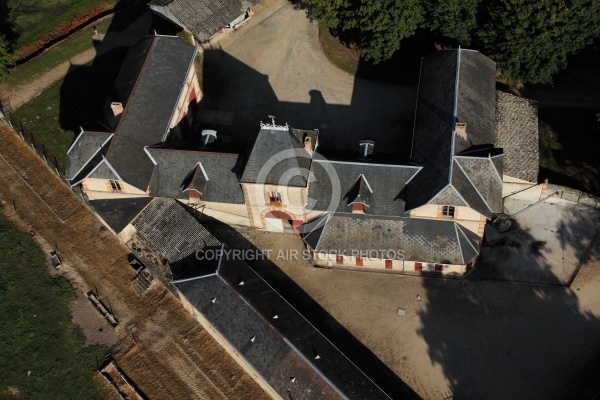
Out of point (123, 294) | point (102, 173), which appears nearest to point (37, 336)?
point (123, 294)

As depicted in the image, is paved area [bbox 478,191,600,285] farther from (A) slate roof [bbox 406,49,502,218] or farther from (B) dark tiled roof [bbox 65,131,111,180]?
(B) dark tiled roof [bbox 65,131,111,180]

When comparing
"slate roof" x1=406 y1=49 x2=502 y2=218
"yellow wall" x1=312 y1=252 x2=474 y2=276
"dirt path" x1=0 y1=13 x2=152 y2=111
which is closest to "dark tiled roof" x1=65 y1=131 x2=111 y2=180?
"dirt path" x1=0 y1=13 x2=152 y2=111

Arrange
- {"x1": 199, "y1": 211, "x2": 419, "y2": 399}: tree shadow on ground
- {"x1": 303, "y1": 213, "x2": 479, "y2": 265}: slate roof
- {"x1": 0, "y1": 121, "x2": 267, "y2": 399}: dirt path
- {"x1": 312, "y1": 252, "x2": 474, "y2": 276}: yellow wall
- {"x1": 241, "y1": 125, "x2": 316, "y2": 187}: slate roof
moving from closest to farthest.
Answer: {"x1": 199, "y1": 211, "x2": 419, "y2": 399}: tree shadow on ground < {"x1": 0, "y1": 121, "x2": 267, "y2": 399}: dirt path < {"x1": 241, "y1": 125, "x2": 316, "y2": 187}: slate roof < {"x1": 303, "y1": 213, "x2": 479, "y2": 265}: slate roof < {"x1": 312, "y1": 252, "x2": 474, "y2": 276}: yellow wall

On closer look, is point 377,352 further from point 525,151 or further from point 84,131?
point 84,131

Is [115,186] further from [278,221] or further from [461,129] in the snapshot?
[461,129]

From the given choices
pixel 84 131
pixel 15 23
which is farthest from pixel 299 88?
pixel 15 23

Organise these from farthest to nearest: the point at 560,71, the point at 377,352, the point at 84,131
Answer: the point at 560,71, the point at 84,131, the point at 377,352
